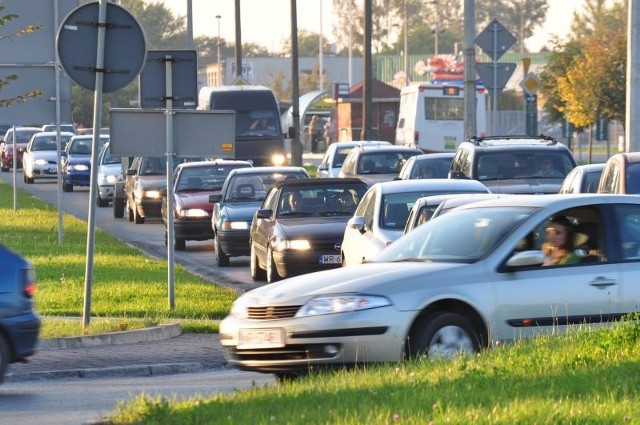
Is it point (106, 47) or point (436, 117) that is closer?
point (106, 47)

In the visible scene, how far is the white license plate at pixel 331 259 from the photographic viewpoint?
826 inches

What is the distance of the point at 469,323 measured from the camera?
11.2 m

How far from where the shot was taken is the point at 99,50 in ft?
50.4

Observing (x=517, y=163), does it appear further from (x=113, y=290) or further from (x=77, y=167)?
(x=77, y=167)

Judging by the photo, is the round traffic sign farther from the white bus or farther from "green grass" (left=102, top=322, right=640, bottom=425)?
the white bus

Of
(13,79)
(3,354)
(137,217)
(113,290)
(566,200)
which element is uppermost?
(13,79)

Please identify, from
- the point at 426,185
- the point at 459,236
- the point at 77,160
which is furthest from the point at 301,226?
the point at 77,160

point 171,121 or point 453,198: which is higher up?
point 171,121

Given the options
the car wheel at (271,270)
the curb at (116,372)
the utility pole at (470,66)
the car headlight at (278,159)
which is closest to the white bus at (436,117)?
the car headlight at (278,159)

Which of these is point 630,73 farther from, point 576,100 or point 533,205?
A: point 576,100

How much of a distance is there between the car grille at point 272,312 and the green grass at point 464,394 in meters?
0.67

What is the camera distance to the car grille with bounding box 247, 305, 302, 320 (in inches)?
433

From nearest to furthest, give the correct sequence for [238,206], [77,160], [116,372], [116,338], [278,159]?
1. [116,372]
2. [116,338]
3. [238,206]
4. [278,159]
5. [77,160]

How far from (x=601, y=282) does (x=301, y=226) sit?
33.2ft
